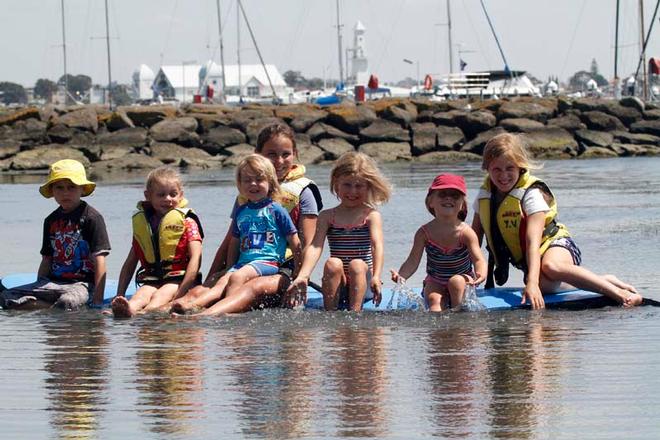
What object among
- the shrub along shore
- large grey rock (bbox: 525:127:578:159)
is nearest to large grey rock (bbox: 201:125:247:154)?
the shrub along shore

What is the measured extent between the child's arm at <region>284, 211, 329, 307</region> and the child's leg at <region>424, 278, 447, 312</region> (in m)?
0.74

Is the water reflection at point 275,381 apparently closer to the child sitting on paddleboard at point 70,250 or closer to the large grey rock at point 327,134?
the child sitting on paddleboard at point 70,250

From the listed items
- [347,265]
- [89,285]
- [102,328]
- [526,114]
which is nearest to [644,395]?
[347,265]

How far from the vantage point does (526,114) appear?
130 feet

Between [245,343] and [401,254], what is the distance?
18.5 ft

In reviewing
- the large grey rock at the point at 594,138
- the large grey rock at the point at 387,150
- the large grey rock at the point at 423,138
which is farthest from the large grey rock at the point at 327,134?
the large grey rock at the point at 594,138

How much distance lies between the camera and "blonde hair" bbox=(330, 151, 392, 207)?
8.10 m

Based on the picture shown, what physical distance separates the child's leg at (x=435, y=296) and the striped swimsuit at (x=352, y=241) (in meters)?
0.40

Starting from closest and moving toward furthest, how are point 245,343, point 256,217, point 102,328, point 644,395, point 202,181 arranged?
point 644,395 → point 245,343 → point 102,328 → point 256,217 → point 202,181

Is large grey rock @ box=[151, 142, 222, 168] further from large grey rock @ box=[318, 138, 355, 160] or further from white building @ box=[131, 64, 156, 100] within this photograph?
white building @ box=[131, 64, 156, 100]

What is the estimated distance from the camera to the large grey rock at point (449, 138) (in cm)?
3738

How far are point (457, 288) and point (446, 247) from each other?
0.95 feet

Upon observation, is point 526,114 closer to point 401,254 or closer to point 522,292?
point 401,254

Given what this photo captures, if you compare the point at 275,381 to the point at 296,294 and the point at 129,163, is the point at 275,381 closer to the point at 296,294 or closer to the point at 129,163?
the point at 296,294
